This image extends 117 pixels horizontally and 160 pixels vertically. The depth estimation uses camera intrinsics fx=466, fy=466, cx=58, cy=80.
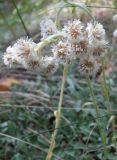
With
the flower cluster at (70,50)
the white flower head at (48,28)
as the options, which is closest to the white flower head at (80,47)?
the flower cluster at (70,50)

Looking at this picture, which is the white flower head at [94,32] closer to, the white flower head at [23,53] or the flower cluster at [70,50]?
the flower cluster at [70,50]

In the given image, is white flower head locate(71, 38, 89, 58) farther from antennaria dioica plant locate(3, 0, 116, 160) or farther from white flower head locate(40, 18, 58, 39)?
white flower head locate(40, 18, 58, 39)

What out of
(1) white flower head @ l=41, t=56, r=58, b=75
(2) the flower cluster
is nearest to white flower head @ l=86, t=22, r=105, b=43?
(2) the flower cluster

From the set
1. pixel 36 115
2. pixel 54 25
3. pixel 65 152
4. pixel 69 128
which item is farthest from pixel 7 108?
pixel 54 25

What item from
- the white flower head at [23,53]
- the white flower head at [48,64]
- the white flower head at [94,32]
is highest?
the white flower head at [94,32]

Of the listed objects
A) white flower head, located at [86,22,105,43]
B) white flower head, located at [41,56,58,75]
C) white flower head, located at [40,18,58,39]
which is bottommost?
white flower head, located at [41,56,58,75]

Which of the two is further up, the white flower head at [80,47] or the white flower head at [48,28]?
the white flower head at [48,28]

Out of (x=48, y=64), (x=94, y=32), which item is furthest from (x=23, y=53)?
(x=94, y=32)

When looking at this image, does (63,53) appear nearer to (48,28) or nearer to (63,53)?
(63,53)
